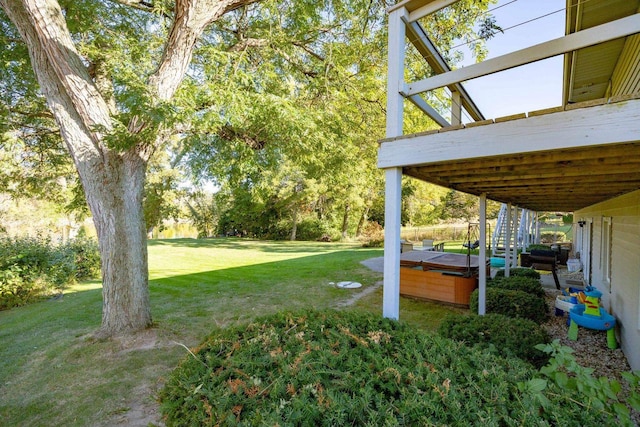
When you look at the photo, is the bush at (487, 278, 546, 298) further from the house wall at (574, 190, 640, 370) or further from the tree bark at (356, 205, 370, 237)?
the tree bark at (356, 205, 370, 237)

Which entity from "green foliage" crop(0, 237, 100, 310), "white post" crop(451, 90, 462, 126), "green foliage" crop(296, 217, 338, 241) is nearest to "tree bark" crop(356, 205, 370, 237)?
"green foliage" crop(296, 217, 338, 241)

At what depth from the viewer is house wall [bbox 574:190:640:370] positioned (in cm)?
376

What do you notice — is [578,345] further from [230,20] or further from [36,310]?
[36,310]

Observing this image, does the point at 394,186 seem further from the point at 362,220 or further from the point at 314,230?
the point at 362,220

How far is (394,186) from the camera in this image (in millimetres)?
3199

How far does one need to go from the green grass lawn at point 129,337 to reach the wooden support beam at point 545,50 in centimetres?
332

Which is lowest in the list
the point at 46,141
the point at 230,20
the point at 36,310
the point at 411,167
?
the point at 36,310

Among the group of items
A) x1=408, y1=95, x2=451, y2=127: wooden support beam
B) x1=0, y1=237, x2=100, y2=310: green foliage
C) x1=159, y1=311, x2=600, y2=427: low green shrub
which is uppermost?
x1=408, y1=95, x2=451, y2=127: wooden support beam

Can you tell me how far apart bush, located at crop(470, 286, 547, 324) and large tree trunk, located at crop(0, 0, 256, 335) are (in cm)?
567

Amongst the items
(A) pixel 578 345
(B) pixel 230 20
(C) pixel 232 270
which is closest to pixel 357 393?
(A) pixel 578 345

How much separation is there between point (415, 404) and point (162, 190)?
925 inches

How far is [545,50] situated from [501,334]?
2774 mm

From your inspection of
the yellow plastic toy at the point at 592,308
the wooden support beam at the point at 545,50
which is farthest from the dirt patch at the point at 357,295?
the wooden support beam at the point at 545,50

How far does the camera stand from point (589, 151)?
94.5 inches
